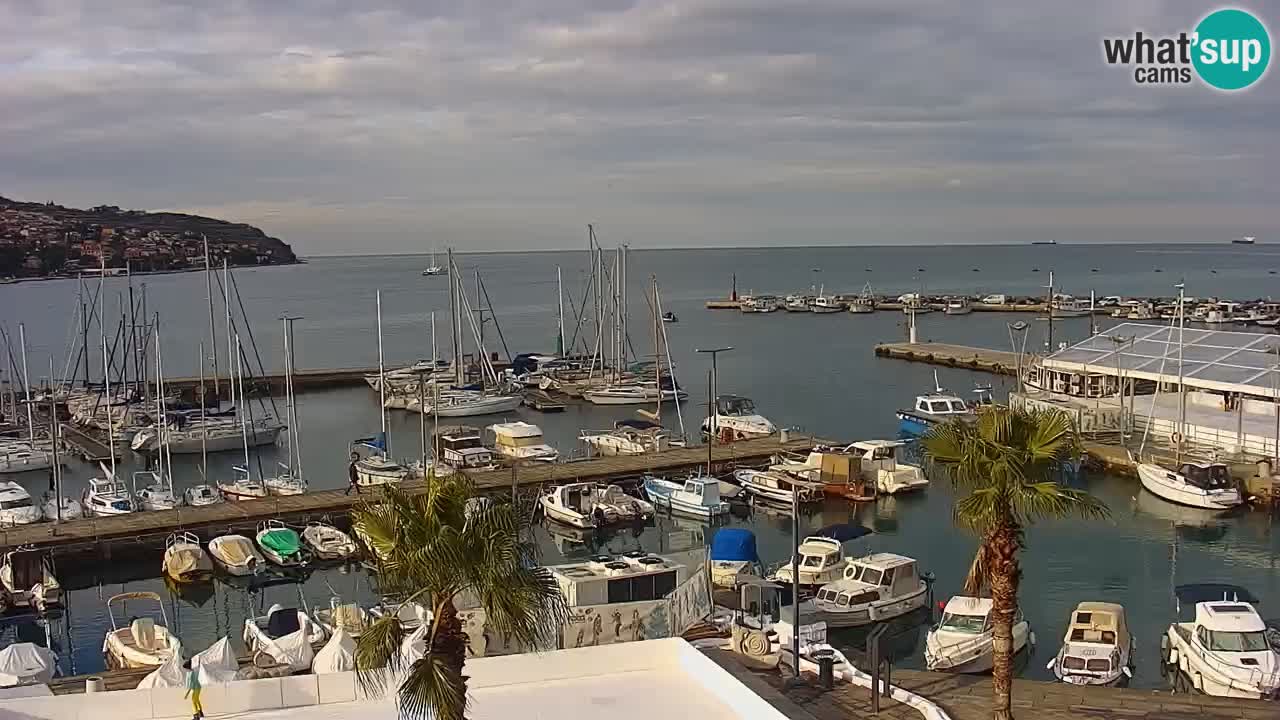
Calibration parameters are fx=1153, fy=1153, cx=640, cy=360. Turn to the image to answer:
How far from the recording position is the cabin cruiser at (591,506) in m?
39.7

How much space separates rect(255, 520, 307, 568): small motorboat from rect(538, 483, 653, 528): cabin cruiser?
28.6ft

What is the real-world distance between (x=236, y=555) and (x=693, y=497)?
15238 mm

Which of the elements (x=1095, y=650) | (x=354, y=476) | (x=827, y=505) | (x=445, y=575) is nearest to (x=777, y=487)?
(x=827, y=505)

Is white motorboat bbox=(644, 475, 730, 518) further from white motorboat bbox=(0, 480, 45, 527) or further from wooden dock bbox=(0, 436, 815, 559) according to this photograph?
white motorboat bbox=(0, 480, 45, 527)

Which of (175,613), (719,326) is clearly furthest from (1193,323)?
(175,613)

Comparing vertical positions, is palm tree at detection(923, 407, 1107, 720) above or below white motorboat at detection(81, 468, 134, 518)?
above

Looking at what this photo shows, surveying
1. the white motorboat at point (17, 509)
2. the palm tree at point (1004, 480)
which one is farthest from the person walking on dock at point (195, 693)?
the white motorboat at point (17, 509)

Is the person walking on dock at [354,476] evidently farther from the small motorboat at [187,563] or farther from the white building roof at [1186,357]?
the white building roof at [1186,357]

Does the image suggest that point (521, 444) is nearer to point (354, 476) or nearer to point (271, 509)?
point (354, 476)

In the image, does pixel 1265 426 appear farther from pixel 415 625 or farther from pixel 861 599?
pixel 415 625

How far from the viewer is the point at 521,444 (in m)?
50.3

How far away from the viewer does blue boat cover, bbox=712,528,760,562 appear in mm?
31375

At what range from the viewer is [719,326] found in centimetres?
13750

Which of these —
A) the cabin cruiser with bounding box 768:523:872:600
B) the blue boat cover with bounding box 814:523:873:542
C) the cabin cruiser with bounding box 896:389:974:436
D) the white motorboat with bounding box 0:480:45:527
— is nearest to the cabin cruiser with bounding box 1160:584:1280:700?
the cabin cruiser with bounding box 768:523:872:600
